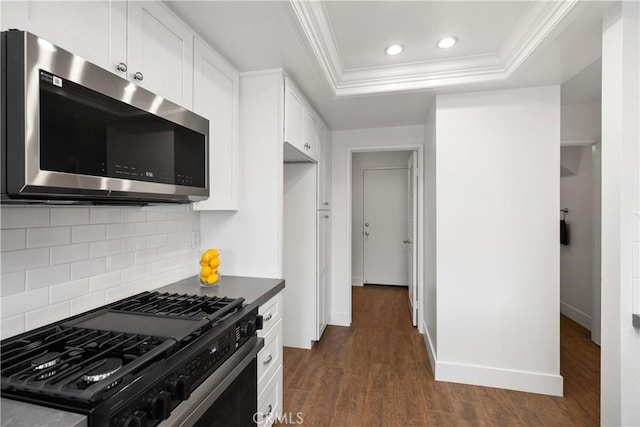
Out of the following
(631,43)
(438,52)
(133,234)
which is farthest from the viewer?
(438,52)

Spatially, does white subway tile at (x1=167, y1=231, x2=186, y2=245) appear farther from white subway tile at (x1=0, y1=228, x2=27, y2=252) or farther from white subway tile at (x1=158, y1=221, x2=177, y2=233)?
white subway tile at (x1=0, y1=228, x2=27, y2=252)

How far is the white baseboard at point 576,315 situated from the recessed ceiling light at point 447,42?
11.0 feet

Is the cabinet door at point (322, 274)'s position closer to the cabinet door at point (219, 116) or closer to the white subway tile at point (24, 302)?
the cabinet door at point (219, 116)

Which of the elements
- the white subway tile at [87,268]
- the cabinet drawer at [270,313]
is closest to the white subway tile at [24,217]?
the white subway tile at [87,268]

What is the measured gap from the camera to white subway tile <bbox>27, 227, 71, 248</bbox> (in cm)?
116

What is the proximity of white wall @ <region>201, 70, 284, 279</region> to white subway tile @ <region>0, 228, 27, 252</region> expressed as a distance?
1.11m

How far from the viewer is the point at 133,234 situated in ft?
5.34

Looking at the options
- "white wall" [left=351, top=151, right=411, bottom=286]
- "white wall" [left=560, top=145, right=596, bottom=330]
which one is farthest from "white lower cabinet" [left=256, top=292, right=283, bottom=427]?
"white wall" [left=351, top=151, right=411, bottom=286]

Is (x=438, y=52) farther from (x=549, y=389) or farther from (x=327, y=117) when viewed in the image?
(x=549, y=389)

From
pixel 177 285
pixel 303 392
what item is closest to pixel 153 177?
pixel 177 285

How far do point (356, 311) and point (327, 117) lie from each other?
8.60ft

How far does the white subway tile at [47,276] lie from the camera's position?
116 cm

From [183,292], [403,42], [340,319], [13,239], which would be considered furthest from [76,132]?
[340,319]

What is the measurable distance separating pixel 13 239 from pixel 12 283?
0.16 m
